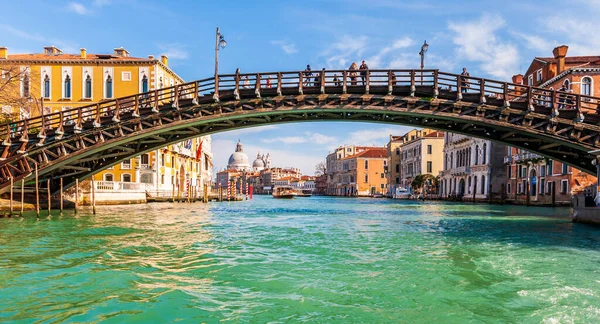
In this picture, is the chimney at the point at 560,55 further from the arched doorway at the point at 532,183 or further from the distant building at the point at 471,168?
Result: the distant building at the point at 471,168

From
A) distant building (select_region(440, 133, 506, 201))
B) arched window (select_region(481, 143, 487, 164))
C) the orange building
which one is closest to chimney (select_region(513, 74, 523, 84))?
distant building (select_region(440, 133, 506, 201))

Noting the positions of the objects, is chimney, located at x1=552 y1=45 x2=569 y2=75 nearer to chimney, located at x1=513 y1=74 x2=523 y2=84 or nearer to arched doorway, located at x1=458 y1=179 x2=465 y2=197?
→ chimney, located at x1=513 y1=74 x2=523 y2=84

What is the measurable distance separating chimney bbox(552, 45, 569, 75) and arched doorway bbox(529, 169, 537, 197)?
28.8 ft

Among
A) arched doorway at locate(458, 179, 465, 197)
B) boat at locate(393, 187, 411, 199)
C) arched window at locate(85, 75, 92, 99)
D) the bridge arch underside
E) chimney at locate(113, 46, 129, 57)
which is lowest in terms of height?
boat at locate(393, 187, 411, 199)

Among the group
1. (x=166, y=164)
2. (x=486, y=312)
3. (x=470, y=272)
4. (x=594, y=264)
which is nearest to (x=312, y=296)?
(x=486, y=312)

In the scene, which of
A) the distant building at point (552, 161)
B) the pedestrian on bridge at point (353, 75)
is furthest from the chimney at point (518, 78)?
the pedestrian on bridge at point (353, 75)

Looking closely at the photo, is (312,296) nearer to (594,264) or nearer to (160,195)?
(594,264)

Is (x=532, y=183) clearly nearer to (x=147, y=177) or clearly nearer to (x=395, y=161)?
(x=147, y=177)

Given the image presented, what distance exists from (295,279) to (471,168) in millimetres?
46651

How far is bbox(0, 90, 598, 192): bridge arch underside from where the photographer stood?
54.2 feet

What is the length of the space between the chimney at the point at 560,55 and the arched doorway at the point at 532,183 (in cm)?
877

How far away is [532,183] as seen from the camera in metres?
38.1

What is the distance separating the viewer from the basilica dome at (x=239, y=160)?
570 feet

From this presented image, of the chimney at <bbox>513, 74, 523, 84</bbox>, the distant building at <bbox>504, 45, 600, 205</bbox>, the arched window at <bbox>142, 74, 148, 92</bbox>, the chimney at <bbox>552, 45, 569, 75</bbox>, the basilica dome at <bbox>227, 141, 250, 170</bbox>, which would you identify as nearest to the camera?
the distant building at <bbox>504, 45, 600, 205</bbox>
